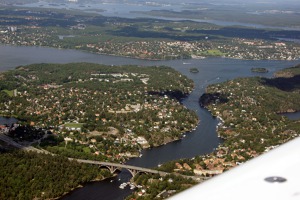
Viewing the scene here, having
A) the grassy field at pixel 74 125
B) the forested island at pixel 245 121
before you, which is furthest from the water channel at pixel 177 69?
the grassy field at pixel 74 125

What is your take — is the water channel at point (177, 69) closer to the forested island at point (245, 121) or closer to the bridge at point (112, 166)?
the bridge at point (112, 166)

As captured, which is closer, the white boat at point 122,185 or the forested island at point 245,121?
the white boat at point 122,185

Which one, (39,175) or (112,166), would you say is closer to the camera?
(39,175)

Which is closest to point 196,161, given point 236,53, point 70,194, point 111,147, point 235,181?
point 111,147

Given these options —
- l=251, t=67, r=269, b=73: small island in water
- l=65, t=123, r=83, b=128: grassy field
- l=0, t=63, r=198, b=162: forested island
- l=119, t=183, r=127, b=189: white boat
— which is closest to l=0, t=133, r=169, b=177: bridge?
l=0, t=63, r=198, b=162: forested island

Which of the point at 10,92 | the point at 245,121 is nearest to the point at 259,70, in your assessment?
the point at 245,121

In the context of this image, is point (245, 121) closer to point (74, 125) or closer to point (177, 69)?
point (74, 125)
